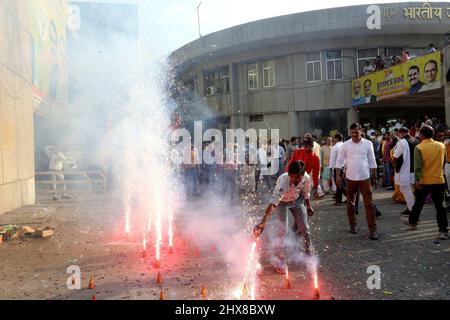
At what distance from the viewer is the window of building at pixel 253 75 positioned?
2567 centimetres

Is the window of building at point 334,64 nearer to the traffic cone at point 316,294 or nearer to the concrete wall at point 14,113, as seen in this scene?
the concrete wall at point 14,113

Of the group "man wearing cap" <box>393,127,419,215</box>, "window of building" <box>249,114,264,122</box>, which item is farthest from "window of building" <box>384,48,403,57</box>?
"man wearing cap" <box>393,127,419,215</box>

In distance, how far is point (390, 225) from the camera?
7.28m

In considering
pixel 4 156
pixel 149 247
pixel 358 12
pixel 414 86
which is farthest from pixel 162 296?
pixel 358 12

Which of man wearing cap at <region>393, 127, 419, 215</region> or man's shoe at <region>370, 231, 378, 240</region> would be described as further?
man wearing cap at <region>393, 127, 419, 215</region>

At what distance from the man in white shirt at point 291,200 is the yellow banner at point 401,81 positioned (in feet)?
38.2

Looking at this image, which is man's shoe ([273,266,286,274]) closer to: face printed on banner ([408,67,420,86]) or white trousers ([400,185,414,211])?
white trousers ([400,185,414,211])

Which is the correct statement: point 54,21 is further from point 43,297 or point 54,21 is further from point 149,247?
point 43,297

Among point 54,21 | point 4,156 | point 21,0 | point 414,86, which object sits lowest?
point 4,156

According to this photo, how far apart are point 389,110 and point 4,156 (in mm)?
20597

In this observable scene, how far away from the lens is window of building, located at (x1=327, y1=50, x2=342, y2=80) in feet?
77.0

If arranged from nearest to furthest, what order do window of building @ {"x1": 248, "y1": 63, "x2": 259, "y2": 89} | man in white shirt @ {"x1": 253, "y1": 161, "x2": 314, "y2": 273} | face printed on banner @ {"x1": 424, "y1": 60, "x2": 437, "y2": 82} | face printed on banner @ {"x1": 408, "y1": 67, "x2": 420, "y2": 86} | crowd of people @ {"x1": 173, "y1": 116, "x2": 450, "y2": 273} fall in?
man in white shirt @ {"x1": 253, "y1": 161, "x2": 314, "y2": 273} < crowd of people @ {"x1": 173, "y1": 116, "x2": 450, "y2": 273} < face printed on banner @ {"x1": 424, "y1": 60, "x2": 437, "y2": 82} < face printed on banner @ {"x1": 408, "y1": 67, "x2": 420, "y2": 86} < window of building @ {"x1": 248, "y1": 63, "x2": 259, "y2": 89}

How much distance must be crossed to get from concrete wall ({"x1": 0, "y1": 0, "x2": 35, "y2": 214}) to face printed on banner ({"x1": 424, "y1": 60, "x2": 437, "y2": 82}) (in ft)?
44.3

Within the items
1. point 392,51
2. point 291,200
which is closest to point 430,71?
point 392,51
